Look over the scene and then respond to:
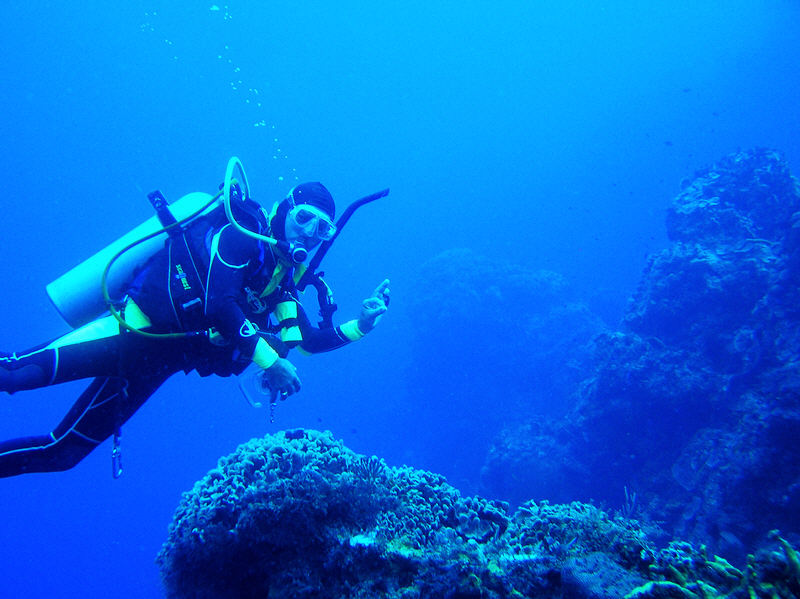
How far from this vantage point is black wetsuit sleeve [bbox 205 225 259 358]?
303 cm

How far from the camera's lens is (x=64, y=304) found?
3.63 meters

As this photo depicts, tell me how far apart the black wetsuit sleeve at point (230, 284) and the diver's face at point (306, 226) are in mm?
523

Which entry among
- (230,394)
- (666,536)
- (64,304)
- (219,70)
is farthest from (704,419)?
(219,70)

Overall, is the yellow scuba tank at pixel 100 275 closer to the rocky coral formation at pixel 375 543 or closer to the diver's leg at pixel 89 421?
the diver's leg at pixel 89 421

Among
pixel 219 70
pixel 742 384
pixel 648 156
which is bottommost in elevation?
pixel 742 384

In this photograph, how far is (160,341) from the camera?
3562mm

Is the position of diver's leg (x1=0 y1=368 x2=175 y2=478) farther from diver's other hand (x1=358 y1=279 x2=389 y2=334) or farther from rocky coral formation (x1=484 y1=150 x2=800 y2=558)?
rocky coral formation (x1=484 y1=150 x2=800 y2=558)

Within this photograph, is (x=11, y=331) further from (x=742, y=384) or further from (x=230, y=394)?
(x=742, y=384)

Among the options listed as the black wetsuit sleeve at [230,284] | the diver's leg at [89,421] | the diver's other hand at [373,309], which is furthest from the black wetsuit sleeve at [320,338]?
the diver's leg at [89,421]

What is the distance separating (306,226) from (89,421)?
2663 mm

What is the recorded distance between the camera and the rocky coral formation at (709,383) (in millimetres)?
6938

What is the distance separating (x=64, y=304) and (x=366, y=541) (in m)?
3.36

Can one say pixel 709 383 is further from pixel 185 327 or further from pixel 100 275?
pixel 100 275

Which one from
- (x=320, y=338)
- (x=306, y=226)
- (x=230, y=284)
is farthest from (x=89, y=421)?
(x=306, y=226)
